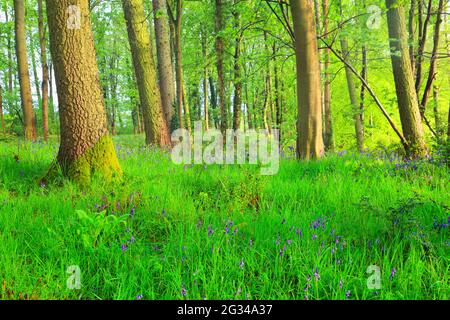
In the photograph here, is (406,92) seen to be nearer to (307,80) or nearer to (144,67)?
(307,80)

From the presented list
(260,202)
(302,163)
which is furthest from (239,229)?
(302,163)

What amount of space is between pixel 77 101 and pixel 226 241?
10.3 ft

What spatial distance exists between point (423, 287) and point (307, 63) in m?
4.45

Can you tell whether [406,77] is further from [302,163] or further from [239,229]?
[239,229]

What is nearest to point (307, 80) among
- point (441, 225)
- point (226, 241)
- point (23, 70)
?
point (441, 225)

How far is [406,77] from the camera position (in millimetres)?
5973

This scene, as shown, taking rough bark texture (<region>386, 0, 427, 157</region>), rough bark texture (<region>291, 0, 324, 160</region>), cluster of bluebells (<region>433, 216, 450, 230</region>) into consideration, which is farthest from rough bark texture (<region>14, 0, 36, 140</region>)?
cluster of bluebells (<region>433, 216, 450, 230</region>)

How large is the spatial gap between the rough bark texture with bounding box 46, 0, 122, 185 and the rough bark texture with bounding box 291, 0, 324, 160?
3.56m

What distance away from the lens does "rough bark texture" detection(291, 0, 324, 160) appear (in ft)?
17.8

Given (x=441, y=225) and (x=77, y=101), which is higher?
(x=77, y=101)

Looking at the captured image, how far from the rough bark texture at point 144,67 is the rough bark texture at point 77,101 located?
4440 millimetres

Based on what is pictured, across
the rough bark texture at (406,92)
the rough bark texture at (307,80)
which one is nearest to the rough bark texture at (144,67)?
the rough bark texture at (307,80)

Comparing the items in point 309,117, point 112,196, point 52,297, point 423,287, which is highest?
point 309,117

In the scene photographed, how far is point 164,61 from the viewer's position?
9898 mm
